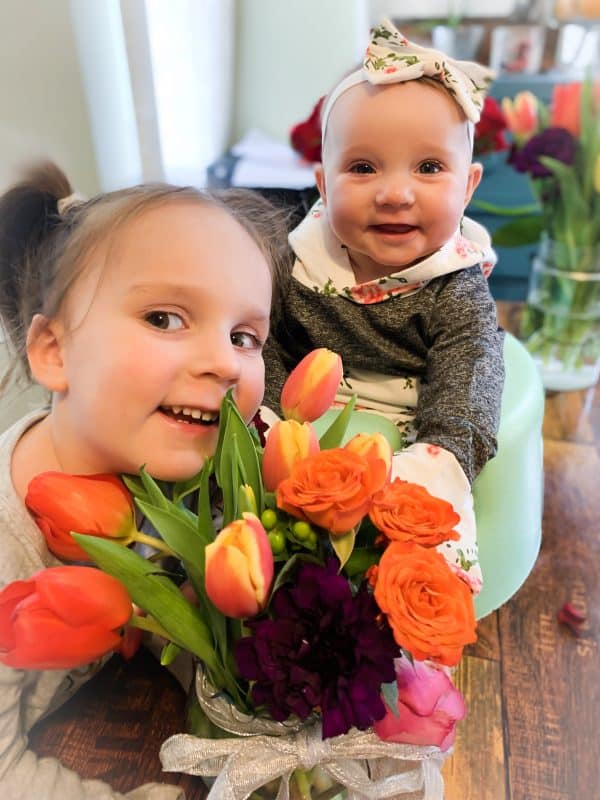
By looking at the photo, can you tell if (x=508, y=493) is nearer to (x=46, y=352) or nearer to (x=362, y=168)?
(x=362, y=168)

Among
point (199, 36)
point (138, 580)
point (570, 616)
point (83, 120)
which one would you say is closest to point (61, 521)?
point (138, 580)

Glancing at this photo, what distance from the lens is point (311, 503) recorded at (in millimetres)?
343

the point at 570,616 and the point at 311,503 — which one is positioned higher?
the point at 311,503

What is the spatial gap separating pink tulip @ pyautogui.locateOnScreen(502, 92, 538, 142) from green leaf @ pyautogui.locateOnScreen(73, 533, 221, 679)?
3.19 ft

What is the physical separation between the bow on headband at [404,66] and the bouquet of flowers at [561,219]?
1.56 ft

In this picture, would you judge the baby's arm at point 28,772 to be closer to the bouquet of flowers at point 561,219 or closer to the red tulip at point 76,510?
the red tulip at point 76,510

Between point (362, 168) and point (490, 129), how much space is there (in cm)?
47

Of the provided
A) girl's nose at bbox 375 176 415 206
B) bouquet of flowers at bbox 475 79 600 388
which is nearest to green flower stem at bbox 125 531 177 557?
girl's nose at bbox 375 176 415 206

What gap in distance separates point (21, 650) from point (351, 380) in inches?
20.2

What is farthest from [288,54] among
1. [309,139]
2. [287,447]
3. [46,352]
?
[287,447]

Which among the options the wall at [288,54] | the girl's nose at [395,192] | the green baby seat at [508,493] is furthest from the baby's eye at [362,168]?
the wall at [288,54]

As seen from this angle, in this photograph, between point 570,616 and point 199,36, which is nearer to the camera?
point 570,616

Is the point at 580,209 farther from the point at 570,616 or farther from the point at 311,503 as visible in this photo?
the point at 311,503

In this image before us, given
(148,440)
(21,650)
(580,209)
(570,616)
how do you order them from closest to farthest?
(21,650), (148,440), (570,616), (580,209)
